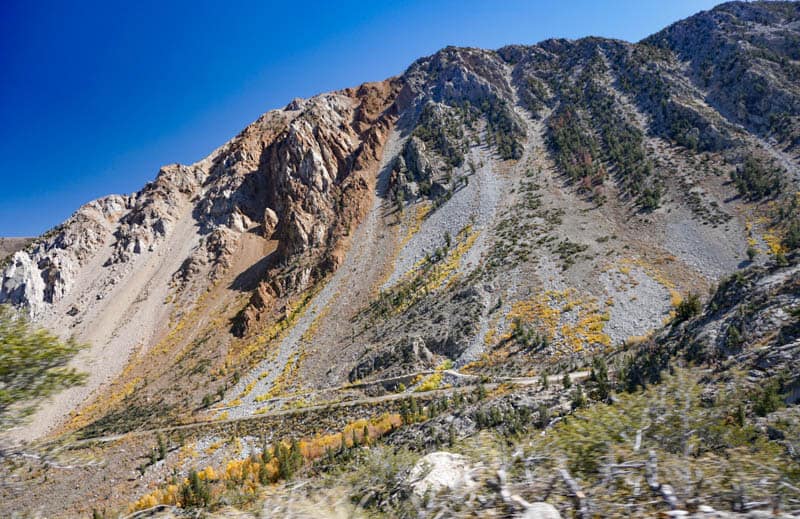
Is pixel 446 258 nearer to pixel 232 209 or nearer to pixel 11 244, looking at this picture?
pixel 232 209

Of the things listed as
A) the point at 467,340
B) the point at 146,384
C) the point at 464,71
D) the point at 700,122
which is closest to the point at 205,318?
the point at 146,384

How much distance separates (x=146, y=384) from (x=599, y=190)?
58.1 metres

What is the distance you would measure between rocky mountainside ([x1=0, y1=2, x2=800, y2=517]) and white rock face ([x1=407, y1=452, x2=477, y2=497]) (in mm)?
494

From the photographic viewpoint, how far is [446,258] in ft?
129

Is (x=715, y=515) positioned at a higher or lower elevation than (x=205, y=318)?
lower

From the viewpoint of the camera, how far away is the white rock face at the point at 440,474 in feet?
14.8

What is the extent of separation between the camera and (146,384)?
4016 centimetres

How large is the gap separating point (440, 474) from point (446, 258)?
3479 cm

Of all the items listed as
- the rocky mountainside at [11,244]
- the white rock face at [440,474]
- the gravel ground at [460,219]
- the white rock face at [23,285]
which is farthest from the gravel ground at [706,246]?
the rocky mountainside at [11,244]

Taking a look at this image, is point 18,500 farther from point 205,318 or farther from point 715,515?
point 205,318

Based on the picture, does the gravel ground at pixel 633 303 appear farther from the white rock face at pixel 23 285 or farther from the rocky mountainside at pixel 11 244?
the rocky mountainside at pixel 11 244

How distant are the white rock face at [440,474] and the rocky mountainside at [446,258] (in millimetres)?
494

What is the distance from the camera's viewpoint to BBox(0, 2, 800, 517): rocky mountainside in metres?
18.2

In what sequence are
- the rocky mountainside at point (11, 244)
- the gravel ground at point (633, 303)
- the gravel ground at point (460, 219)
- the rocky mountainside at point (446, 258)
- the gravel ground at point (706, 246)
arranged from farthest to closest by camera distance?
the rocky mountainside at point (11, 244)
the gravel ground at point (460, 219)
the gravel ground at point (706, 246)
the gravel ground at point (633, 303)
the rocky mountainside at point (446, 258)
